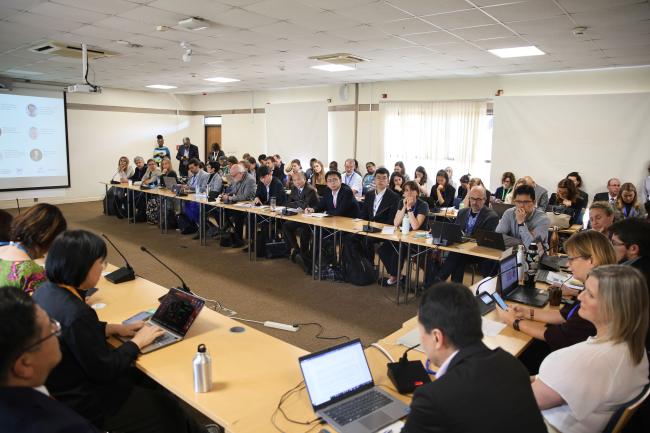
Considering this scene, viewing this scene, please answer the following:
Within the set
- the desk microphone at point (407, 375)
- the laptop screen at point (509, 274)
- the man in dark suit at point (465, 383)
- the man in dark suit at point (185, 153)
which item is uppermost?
the man in dark suit at point (185, 153)

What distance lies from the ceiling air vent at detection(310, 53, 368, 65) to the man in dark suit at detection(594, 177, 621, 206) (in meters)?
4.29

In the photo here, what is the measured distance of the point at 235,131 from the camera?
12789 mm

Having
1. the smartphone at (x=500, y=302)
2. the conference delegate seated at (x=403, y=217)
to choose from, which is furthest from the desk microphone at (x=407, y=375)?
the conference delegate seated at (x=403, y=217)

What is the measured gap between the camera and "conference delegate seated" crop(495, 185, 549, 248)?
13.3ft

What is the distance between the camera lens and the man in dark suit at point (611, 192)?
6621mm

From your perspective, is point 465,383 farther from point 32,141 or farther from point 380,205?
point 32,141

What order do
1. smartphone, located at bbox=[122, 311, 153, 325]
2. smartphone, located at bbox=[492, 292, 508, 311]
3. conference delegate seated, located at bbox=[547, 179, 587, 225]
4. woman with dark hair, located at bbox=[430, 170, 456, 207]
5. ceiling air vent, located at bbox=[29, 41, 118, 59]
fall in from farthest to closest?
woman with dark hair, located at bbox=[430, 170, 456, 207]
conference delegate seated, located at bbox=[547, 179, 587, 225]
ceiling air vent, located at bbox=[29, 41, 118, 59]
smartphone, located at bbox=[492, 292, 508, 311]
smartphone, located at bbox=[122, 311, 153, 325]

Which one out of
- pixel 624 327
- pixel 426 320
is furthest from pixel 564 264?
pixel 426 320

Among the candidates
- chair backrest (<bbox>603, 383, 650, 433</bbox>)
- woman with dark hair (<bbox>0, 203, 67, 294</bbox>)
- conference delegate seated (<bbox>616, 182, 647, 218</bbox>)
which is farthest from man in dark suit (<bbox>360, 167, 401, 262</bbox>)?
chair backrest (<bbox>603, 383, 650, 433</bbox>)

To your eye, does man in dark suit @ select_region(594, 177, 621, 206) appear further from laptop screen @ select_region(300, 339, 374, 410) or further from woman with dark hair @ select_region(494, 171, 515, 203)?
laptop screen @ select_region(300, 339, 374, 410)

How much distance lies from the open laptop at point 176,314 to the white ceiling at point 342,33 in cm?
281

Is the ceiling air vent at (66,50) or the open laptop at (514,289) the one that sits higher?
the ceiling air vent at (66,50)

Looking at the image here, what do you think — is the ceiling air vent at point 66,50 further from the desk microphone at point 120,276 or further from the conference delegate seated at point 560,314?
the conference delegate seated at point 560,314

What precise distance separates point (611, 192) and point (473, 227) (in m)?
3.62
